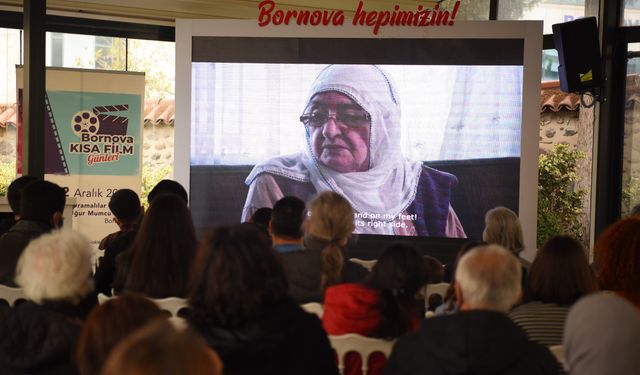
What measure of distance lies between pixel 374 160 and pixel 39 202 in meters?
4.15

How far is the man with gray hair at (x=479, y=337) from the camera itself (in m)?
2.42

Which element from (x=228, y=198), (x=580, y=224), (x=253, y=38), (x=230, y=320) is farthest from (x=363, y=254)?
(x=230, y=320)

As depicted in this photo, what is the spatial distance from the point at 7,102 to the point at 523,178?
17.0 ft

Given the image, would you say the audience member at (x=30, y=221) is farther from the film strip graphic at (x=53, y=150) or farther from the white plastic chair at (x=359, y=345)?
the film strip graphic at (x=53, y=150)

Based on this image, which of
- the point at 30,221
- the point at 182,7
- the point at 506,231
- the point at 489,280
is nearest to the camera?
the point at 489,280

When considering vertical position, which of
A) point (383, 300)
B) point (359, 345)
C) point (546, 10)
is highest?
point (546, 10)

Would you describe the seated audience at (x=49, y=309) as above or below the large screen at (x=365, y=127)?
below

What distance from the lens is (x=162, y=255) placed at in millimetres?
3746

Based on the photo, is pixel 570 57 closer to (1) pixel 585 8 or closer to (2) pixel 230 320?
(1) pixel 585 8

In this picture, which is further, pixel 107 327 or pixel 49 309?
pixel 49 309

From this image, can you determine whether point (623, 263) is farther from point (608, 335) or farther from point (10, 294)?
point (10, 294)

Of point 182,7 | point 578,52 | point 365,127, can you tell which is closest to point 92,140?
point 182,7

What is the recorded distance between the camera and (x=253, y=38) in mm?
8352

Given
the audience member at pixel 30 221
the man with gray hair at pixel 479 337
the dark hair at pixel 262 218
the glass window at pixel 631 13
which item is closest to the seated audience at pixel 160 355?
the man with gray hair at pixel 479 337
